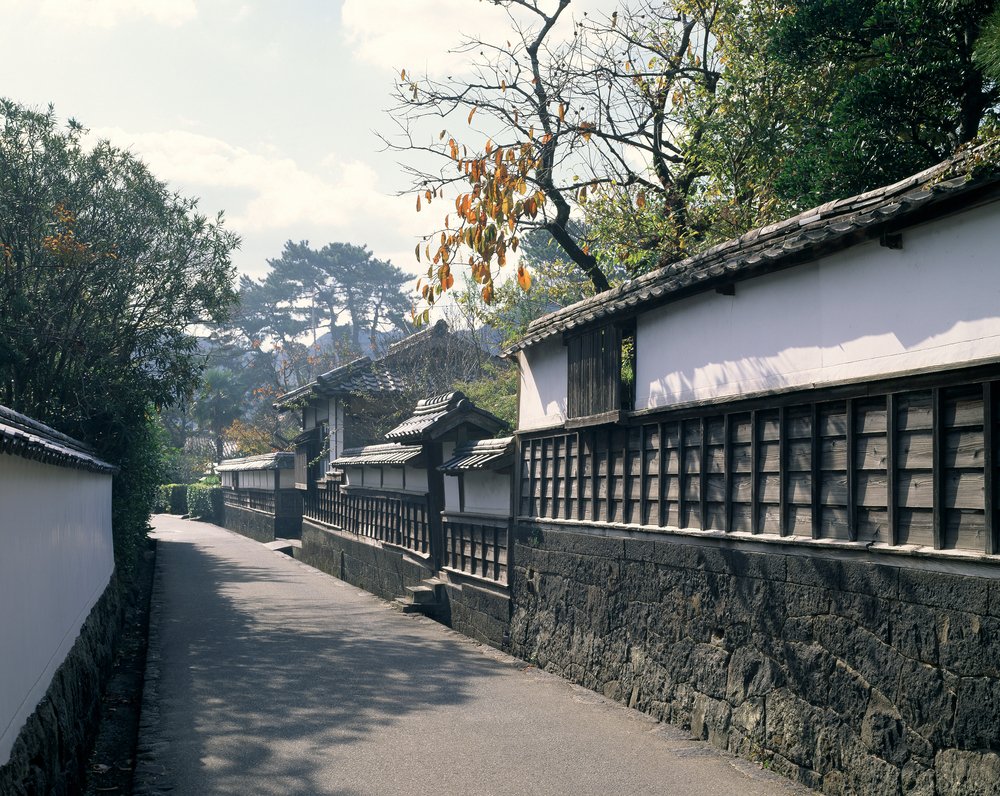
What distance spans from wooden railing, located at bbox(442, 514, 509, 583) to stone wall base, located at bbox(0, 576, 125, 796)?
571 centimetres

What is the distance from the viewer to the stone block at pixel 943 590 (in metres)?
6.03

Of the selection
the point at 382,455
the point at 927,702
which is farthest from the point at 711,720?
the point at 382,455

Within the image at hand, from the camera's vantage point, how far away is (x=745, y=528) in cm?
870

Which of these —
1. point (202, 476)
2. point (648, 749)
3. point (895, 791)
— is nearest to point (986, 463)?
point (895, 791)

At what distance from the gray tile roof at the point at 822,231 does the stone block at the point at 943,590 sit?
7.86ft

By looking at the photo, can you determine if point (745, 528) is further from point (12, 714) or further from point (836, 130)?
point (12, 714)

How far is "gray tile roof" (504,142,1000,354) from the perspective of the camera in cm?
607

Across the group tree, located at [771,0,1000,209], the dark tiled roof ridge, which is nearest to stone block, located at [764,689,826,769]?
tree, located at [771,0,1000,209]

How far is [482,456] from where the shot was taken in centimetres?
1553

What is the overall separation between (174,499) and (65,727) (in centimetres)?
5724

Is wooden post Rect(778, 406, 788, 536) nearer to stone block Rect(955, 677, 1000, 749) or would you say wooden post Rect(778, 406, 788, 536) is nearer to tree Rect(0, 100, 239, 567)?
stone block Rect(955, 677, 1000, 749)

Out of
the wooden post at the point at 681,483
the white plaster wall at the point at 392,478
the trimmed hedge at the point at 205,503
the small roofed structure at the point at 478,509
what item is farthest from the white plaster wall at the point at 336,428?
the trimmed hedge at the point at 205,503

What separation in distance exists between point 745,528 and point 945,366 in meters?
2.83

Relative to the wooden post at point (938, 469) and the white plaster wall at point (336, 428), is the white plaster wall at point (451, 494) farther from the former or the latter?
the wooden post at point (938, 469)
